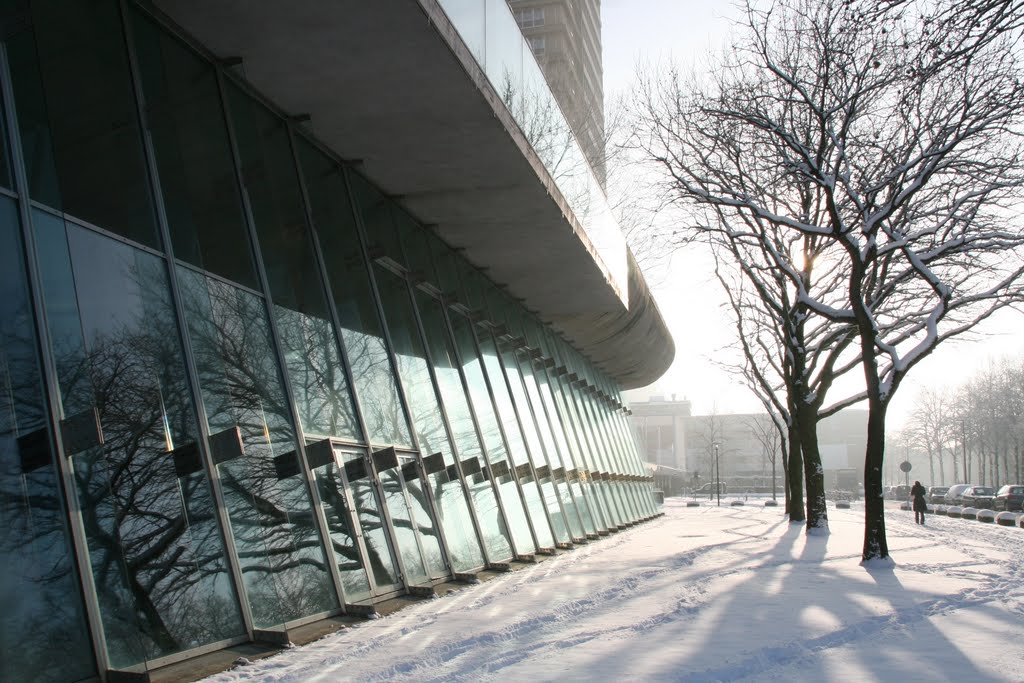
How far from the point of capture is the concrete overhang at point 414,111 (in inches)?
346

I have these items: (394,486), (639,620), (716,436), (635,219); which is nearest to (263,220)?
(394,486)

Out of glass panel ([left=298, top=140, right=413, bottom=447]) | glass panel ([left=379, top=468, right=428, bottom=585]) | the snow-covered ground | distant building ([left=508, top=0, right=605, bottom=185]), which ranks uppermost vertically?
distant building ([left=508, top=0, right=605, bottom=185])

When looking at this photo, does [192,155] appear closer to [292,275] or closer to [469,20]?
[292,275]

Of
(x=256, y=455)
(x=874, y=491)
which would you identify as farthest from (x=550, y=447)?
(x=256, y=455)

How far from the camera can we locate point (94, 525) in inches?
251

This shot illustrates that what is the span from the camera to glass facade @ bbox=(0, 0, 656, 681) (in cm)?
621

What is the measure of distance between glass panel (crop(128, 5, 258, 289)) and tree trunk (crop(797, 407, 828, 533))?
1635 centimetres

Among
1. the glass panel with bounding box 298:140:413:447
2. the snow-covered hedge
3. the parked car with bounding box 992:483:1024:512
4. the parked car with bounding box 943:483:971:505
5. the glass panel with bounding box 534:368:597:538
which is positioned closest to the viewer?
the glass panel with bounding box 298:140:413:447

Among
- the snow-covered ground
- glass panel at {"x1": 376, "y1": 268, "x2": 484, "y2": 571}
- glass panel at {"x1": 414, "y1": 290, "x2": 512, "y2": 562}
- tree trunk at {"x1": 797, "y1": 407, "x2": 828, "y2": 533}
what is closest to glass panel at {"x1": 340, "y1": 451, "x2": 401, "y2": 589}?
the snow-covered ground

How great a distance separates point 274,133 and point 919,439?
110m

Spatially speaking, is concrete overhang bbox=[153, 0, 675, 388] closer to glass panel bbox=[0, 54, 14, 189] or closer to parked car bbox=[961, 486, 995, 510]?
glass panel bbox=[0, 54, 14, 189]

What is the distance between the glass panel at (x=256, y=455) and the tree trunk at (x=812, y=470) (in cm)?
1585

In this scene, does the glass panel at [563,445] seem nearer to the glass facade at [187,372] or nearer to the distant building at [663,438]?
the glass facade at [187,372]

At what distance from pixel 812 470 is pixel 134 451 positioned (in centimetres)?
1871
